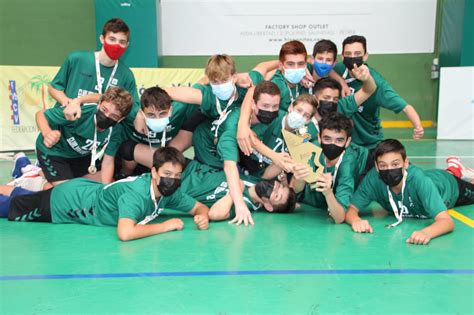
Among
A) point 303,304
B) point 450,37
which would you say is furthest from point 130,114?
point 450,37

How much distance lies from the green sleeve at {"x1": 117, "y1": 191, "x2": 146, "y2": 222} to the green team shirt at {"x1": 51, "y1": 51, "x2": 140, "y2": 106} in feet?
5.85

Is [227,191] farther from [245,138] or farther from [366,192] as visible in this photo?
[366,192]

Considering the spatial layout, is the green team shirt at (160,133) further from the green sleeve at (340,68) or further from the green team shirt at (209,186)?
the green sleeve at (340,68)

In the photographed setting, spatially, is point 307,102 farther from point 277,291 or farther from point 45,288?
point 45,288

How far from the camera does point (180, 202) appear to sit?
4.20 metres

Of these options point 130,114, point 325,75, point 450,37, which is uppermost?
point 450,37

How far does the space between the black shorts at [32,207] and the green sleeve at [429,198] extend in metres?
3.24

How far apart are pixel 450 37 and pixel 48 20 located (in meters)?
10.6

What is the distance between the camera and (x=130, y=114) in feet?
16.0

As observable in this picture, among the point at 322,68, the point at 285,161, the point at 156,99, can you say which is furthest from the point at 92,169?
the point at 322,68

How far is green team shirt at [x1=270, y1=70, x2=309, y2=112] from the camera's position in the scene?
502 centimetres

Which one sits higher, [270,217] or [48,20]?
[48,20]

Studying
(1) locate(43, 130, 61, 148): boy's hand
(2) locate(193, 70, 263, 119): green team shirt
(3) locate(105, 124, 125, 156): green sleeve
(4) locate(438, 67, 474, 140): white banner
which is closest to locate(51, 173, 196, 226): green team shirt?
(1) locate(43, 130, 61, 148): boy's hand

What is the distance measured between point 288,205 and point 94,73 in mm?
2625
